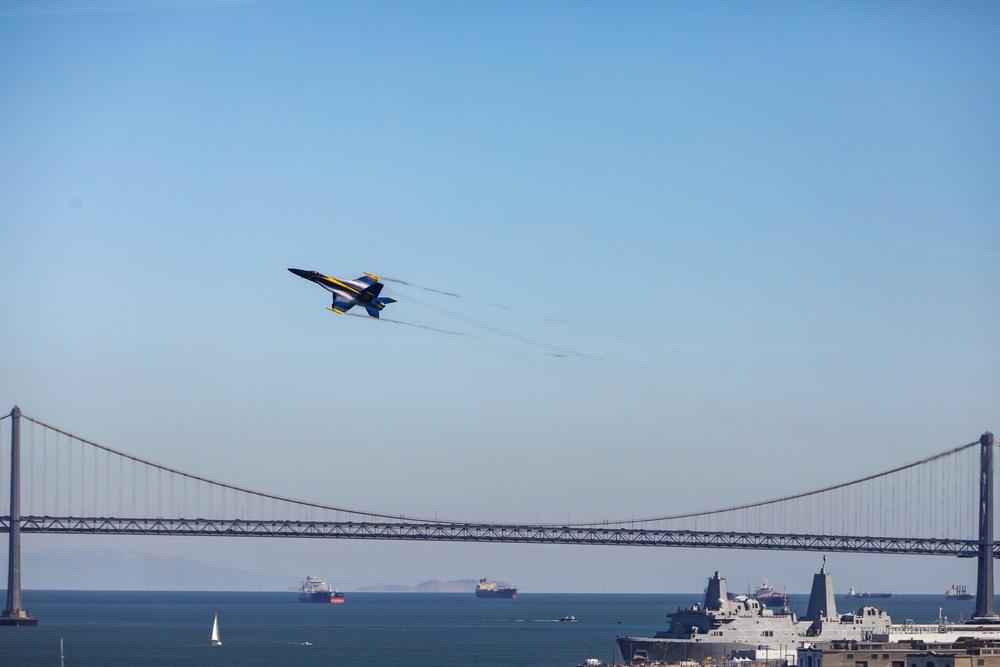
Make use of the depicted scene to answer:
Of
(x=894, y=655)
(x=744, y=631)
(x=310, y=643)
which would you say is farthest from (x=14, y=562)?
(x=894, y=655)

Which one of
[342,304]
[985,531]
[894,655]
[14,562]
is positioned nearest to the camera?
[342,304]

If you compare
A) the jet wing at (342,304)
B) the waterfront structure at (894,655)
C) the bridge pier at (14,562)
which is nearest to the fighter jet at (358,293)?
the jet wing at (342,304)

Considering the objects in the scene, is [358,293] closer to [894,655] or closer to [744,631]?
[894,655]

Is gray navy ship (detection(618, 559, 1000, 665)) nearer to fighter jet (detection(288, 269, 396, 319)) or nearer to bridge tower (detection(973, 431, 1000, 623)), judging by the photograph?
bridge tower (detection(973, 431, 1000, 623))

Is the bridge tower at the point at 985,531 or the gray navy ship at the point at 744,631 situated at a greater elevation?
the bridge tower at the point at 985,531

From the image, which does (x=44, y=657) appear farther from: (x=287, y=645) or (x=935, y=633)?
(x=935, y=633)

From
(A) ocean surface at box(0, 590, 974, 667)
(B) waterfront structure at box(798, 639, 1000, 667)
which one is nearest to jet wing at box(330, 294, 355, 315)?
(B) waterfront structure at box(798, 639, 1000, 667)

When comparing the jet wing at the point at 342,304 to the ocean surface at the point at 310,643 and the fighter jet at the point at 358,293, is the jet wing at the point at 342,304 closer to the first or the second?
the fighter jet at the point at 358,293
